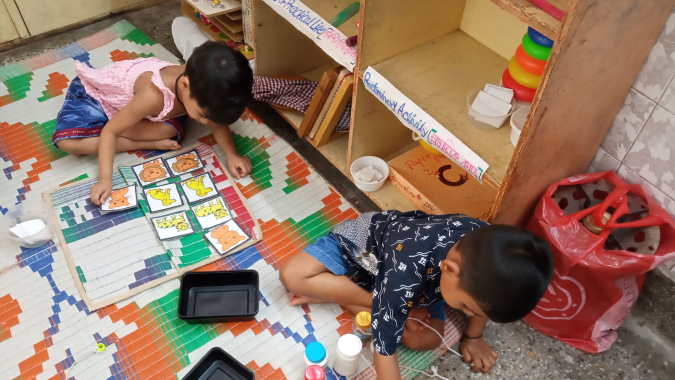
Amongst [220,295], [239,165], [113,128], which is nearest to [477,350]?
[220,295]

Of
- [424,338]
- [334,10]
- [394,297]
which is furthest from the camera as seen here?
[334,10]

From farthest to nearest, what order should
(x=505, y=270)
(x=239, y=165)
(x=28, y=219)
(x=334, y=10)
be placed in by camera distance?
(x=239, y=165)
(x=334, y=10)
(x=28, y=219)
(x=505, y=270)

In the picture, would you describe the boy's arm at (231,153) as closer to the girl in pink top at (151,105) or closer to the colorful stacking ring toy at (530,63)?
the girl in pink top at (151,105)

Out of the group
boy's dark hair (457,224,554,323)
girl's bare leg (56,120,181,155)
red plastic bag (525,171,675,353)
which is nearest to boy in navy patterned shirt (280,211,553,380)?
boy's dark hair (457,224,554,323)

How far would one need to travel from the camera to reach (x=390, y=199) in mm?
1603

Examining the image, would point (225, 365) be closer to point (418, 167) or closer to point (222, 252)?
point (222, 252)

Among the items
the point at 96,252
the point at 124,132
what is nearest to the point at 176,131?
the point at 124,132

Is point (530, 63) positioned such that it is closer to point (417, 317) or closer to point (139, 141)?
point (417, 317)

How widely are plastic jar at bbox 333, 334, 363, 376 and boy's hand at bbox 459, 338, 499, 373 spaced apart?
33 cm

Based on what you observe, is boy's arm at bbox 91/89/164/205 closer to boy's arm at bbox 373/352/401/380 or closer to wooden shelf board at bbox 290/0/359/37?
wooden shelf board at bbox 290/0/359/37

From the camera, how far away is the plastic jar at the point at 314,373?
3.90 feet

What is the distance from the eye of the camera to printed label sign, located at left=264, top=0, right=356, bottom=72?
4.69 ft

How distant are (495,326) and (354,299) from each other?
0.44 meters

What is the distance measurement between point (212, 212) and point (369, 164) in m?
0.56
